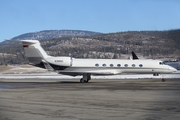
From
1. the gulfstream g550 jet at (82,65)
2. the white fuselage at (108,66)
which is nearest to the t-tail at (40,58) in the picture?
the gulfstream g550 jet at (82,65)

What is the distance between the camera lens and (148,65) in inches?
1507

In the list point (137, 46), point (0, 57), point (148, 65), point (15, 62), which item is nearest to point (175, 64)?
point (148, 65)

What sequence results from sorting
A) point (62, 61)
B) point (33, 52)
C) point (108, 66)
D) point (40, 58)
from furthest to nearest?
point (40, 58), point (33, 52), point (108, 66), point (62, 61)

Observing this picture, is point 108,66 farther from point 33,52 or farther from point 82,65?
point 33,52

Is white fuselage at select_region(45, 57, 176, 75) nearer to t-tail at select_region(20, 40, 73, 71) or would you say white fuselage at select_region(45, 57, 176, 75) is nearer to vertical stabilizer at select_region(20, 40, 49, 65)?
t-tail at select_region(20, 40, 73, 71)

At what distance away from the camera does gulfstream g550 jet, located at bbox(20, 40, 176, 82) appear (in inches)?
1471

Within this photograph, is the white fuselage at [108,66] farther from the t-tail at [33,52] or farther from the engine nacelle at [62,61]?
the t-tail at [33,52]

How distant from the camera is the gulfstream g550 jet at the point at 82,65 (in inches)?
1471

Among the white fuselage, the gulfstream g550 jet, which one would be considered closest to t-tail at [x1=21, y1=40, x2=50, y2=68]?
the gulfstream g550 jet

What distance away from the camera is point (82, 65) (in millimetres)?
37500

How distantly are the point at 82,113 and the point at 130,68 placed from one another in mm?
25236

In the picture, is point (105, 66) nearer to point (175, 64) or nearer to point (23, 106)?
point (23, 106)

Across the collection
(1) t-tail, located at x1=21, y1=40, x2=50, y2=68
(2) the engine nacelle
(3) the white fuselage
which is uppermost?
(1) t-tail, located at x1=21, y1=40, x2=50, y2=68

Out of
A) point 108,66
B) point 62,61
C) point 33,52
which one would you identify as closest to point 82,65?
point 62,61
